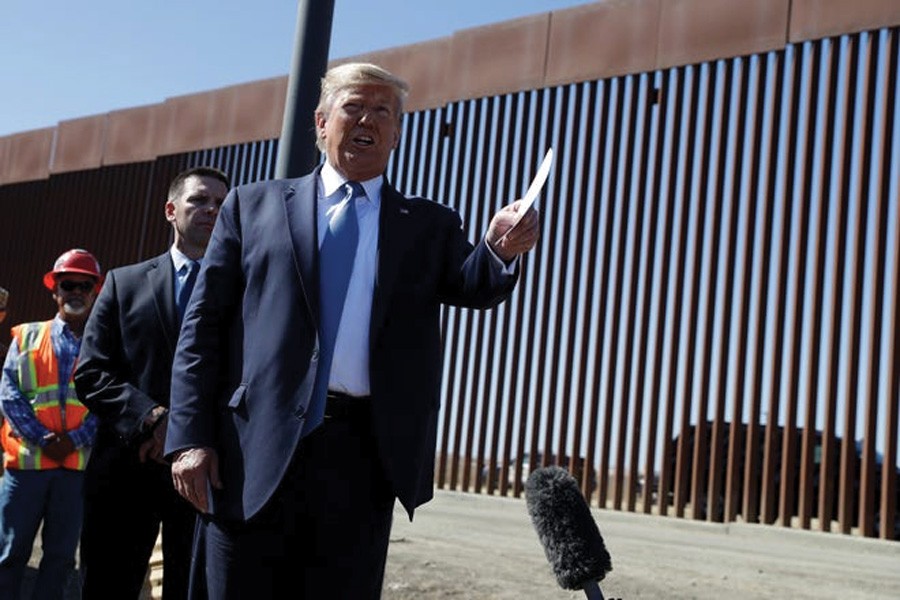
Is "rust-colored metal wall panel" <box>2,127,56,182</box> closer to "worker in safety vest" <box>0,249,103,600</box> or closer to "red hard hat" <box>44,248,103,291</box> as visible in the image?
"worker in safety vest" <box>0,249,103,600</box>

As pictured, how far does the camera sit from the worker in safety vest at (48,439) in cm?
427

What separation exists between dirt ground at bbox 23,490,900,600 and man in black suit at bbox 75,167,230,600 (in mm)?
1750

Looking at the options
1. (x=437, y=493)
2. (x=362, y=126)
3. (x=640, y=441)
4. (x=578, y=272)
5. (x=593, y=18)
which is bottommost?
(x=437, y=493)

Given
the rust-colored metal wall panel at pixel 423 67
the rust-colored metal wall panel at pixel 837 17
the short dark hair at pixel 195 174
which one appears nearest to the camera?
the short dark hair at pixel 195 174

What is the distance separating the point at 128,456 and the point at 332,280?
4.21 feet

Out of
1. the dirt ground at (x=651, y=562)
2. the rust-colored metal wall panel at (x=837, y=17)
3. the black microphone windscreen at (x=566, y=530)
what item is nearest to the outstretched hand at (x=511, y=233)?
the black microphone windscreen at (x=566, y=530)

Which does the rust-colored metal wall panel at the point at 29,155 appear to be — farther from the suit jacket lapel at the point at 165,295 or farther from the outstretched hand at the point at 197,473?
the outstretched hand at the point at 197,473

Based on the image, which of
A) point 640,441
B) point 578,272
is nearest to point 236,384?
point 640,441

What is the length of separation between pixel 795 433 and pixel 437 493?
A: 10.1 feet

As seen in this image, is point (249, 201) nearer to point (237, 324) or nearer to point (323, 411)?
point (237, 324)

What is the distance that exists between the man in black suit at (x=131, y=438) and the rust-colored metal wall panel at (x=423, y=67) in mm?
6457

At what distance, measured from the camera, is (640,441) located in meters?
7.85

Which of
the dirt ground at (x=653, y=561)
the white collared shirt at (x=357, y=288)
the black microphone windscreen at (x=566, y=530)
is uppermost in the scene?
the white collared shirt at (x=357, y=288)

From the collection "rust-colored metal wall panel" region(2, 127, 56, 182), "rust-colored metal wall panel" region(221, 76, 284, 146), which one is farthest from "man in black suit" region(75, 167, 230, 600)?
"rust-colored metal wall panel" region(2, 127, 56, 182)
